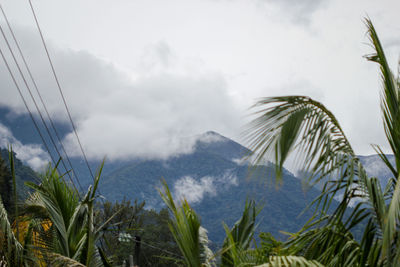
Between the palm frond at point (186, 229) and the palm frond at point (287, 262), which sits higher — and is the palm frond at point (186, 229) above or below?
above

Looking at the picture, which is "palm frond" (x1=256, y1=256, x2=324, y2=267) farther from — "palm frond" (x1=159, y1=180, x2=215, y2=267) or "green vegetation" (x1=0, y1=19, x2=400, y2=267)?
"palm frond" (x1=159, y1=180, x2=215, y2=267)

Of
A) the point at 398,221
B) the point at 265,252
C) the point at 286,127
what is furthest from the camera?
the point at 265,252

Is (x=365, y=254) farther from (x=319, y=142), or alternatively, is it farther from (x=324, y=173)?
(x=319, y=142)

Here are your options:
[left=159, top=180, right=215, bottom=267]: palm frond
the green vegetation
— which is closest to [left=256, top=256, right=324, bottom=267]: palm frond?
the green vegetation

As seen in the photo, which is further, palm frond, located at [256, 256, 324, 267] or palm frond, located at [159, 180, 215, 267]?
palm frond, located at [159, 180, 215, 267]

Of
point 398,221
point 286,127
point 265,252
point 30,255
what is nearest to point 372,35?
point 286,127

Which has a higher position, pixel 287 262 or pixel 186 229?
pixel 186 229

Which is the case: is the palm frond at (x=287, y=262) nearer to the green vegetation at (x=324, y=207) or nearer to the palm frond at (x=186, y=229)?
the green vegetation at (x=324, y=207)

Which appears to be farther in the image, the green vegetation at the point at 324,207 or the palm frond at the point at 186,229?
the palm frond at the point at 186,229

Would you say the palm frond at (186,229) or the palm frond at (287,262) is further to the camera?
the palm frond at (186,229)

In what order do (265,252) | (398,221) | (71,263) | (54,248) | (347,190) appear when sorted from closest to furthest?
(398,221), (347,190), (265,252), (71,263), (54,248)

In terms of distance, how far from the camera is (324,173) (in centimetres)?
347

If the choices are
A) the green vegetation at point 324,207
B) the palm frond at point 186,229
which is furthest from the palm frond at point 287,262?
the palm frond at point 186,229

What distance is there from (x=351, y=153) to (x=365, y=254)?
0.76 metres
